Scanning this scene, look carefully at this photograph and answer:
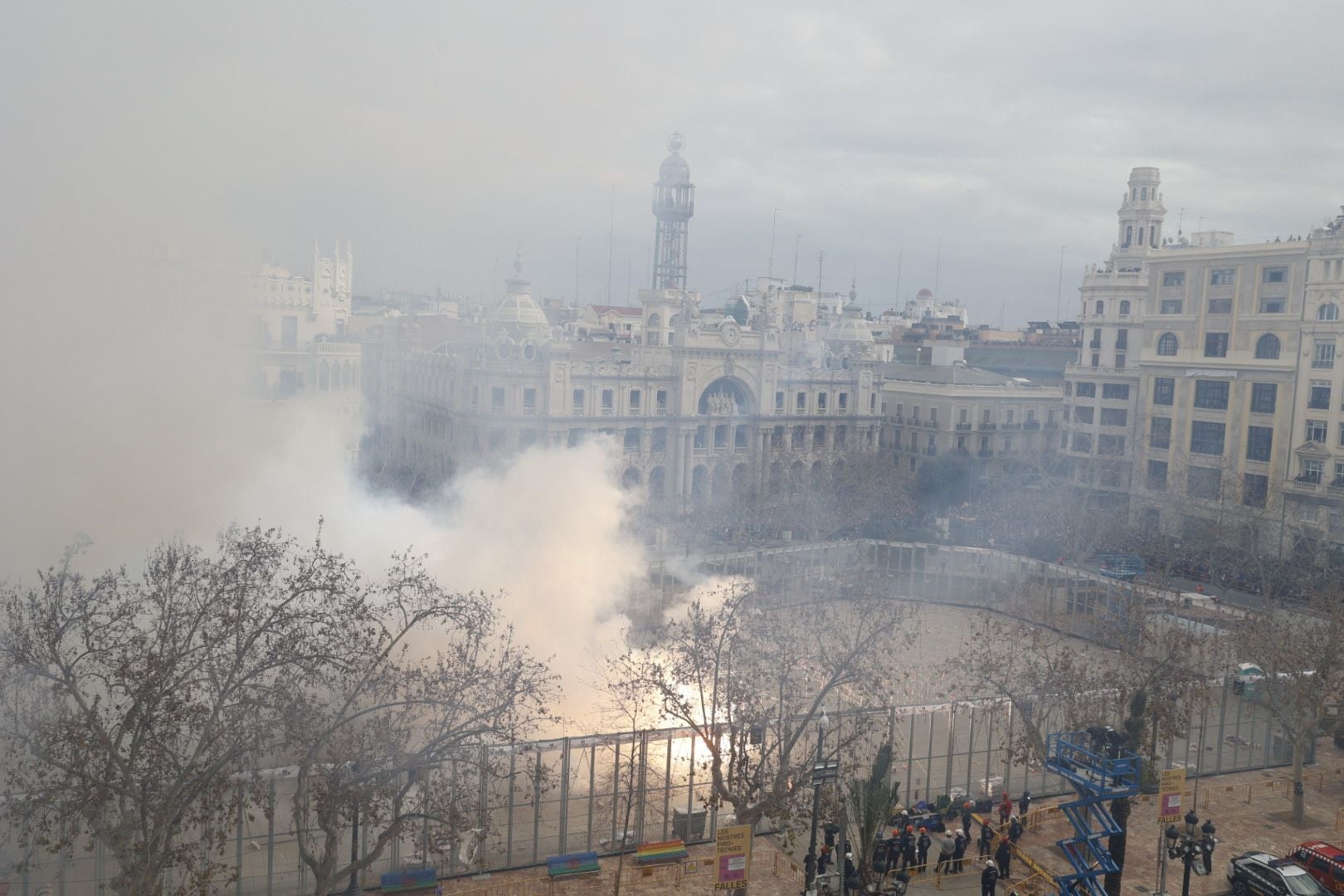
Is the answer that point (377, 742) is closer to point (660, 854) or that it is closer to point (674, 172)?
point (660, 854)

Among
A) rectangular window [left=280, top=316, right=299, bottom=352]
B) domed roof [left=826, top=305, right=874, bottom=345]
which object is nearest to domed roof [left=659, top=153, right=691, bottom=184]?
domed roof [left=826, top=305, right=874, bottom=345]

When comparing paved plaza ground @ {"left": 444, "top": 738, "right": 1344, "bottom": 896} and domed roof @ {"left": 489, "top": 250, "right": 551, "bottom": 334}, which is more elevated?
domed roof @ {"left": 489, "top": 250, "right": 551, "bottom": 334}

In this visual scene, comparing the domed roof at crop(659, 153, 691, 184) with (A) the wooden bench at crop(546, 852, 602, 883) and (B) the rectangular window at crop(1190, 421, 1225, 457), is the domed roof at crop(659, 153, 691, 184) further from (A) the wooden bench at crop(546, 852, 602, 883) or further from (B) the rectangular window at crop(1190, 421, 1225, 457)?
(A) the wooden bench at crop(546, 852, 602, 883)

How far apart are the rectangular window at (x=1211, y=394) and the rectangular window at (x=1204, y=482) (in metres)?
2.74

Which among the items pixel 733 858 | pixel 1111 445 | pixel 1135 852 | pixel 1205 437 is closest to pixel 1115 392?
pixel 1111 445

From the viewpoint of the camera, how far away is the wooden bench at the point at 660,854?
62.7 feet

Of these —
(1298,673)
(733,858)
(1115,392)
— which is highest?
(1115,392)

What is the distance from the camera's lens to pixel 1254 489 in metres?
47.6

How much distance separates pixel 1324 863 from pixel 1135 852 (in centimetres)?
305

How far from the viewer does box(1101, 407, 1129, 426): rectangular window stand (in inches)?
2239

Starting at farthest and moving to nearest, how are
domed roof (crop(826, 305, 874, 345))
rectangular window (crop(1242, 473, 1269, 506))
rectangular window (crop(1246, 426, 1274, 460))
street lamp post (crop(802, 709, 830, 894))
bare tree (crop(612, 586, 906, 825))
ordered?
domed roof (crop(826, 305, 874, 345)) → rectangular window (crop(1246, 426, 1274, 460)) → rectangular window (crop(1242, 473, 1269, 506)) → bare tree (crop(612, 586, 906, 825)) → street lamp post (crop(802, 709, 830, 894))

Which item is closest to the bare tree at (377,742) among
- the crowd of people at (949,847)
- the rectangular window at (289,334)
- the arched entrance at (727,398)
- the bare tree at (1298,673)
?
the crowd of people at (949,847)

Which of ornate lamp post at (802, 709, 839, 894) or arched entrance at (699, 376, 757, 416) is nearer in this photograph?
ornate lamp post at (802, 709, 839, 894)

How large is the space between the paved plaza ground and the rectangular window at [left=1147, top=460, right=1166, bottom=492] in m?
28.0
